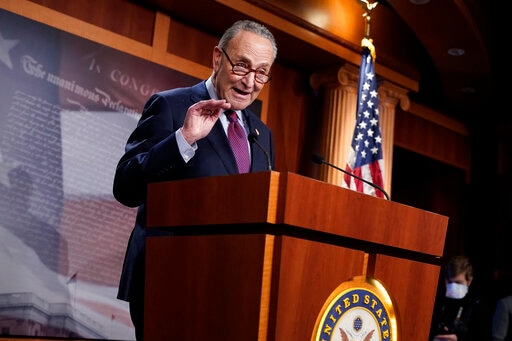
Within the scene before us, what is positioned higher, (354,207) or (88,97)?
(88,97)

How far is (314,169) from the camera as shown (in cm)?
609

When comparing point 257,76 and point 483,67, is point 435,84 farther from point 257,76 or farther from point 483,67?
point 257,76

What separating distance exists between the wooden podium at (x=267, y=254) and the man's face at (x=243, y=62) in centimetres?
49

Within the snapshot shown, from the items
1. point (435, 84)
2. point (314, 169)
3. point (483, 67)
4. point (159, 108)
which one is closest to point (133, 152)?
point (159, 108)

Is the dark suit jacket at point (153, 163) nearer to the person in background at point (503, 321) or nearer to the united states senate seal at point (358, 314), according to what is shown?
the united states senate seal at point (358, 314)

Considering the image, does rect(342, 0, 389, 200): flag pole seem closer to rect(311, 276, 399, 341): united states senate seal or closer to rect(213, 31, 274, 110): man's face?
rect(213, 31, 274, 110): man's face

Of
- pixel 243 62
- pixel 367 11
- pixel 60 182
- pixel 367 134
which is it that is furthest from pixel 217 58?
pixel 367 11

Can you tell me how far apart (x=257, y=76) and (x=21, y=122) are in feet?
8.93

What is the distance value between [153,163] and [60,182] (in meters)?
2.93

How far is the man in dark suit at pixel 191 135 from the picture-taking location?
174 cm

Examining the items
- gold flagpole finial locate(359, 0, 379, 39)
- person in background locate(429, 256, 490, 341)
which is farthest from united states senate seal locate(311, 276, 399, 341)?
gold flagpole finial locate(359, 0, 379, 39)

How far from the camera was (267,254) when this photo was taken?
1.44 metres

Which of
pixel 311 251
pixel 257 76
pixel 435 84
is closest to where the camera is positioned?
pixel 311 251

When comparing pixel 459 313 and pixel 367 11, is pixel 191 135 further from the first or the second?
pixel 367 11
